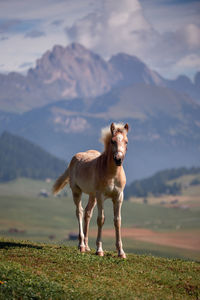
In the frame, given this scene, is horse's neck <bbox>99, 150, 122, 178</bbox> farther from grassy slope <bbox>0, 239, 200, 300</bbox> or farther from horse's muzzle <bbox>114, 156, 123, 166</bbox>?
grassy slope <bbox>0, 239, 200, 300</bbox>

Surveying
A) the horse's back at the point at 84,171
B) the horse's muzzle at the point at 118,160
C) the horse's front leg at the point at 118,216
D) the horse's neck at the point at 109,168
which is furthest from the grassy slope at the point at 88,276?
the horse's muzzle at the point at 118,160

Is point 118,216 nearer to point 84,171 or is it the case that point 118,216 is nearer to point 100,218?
point 100,218

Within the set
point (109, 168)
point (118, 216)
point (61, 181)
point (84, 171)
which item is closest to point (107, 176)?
point (109, 168)

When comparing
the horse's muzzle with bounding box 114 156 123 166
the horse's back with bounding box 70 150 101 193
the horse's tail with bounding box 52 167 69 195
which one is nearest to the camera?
the horse's muzzle with bounding box 114 156 123 166

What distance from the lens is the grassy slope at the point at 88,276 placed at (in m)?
15.1

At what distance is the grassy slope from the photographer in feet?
49.5

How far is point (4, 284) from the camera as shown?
15.0 metres

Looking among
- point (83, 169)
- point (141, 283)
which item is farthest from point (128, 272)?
point (83, 169)

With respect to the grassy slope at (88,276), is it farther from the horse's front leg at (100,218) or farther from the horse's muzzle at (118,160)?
the horse's muzzle at (118,160)

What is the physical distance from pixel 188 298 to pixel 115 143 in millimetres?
6524

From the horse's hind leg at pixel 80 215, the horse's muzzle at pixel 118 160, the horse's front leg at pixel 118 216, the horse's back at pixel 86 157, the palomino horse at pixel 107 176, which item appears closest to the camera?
the horse's muzzle at pixel 118 160

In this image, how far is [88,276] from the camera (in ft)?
55.6

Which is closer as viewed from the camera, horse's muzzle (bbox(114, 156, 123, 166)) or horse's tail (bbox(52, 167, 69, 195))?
horse's muzzle (bbox(114, 156, 123, 166))

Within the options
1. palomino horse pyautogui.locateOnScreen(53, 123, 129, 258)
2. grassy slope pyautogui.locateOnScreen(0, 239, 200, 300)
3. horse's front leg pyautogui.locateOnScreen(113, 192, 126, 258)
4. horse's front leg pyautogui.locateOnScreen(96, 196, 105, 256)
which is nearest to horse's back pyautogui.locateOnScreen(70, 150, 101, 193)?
palomino horse pyautogui.locateOnScreen(53, 123, 129, 258)
